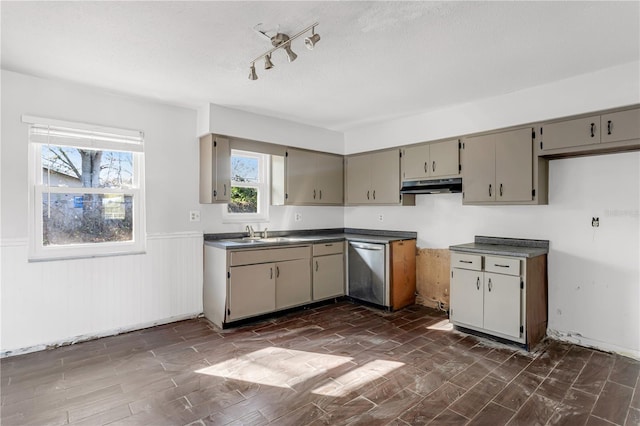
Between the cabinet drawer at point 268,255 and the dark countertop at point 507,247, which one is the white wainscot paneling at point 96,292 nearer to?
the cabinet drawer at point 268,255

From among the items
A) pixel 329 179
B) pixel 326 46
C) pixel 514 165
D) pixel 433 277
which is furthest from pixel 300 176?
pixel 514 165

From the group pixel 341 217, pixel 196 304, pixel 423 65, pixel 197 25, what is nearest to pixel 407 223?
pixel 341 217

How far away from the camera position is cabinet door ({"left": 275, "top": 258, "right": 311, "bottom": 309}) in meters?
4.00

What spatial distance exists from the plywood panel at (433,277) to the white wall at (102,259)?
2.86m

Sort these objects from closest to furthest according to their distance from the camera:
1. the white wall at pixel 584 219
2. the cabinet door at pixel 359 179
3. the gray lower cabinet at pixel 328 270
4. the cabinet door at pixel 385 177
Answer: the white wall at pixel 584 219
the gray lower cabinet at pixel 328 270
the cabinet door at pixel 385 177
the cabinet door at pixel 359 179

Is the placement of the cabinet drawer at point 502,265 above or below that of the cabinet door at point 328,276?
above

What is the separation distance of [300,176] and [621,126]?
3.43 metres

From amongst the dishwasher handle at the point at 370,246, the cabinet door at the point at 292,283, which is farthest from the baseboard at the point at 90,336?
the dishwasher handle at the point at 370,246

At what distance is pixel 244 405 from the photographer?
2203mm

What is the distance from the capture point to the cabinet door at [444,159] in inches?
154

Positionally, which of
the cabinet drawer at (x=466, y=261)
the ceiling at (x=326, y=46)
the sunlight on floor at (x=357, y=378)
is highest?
the ceiling at (x=326, y=46)

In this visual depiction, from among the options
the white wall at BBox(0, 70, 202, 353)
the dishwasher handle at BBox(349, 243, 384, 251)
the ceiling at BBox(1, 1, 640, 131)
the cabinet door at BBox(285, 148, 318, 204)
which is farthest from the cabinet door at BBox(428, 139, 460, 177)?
the white wall at BBox(0, 70, 202, 353)

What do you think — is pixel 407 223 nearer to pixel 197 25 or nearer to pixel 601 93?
pixel 601 93

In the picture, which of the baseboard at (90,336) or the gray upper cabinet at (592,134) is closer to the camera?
the gray upper cabinet at (592,134)
